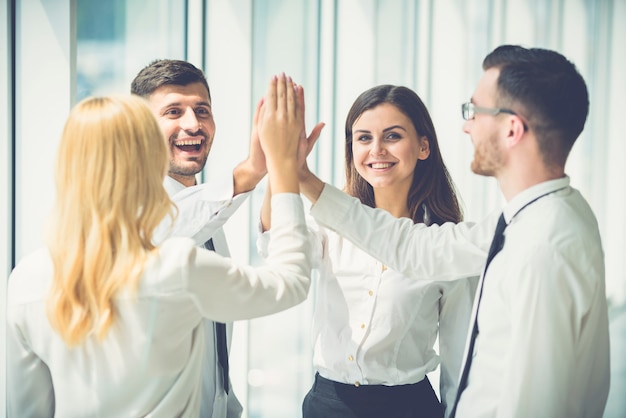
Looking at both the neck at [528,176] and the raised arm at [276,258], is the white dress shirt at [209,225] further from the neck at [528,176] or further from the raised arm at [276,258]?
the neck at [528,176]

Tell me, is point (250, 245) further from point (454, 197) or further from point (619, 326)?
point (619, 326)

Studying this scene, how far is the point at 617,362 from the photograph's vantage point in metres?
3.64

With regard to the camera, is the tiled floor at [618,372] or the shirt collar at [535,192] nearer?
the shirt collar at [535,192]

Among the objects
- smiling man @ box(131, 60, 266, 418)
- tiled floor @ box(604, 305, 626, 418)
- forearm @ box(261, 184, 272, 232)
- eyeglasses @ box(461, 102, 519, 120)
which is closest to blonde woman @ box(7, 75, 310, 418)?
smiling man @ box(131, 60, 266, 418)

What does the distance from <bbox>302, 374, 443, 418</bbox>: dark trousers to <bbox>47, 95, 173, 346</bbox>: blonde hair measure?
0.86 m

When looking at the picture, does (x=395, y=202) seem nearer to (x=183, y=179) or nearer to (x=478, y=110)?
(x=478, y=110)

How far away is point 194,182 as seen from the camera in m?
2.01

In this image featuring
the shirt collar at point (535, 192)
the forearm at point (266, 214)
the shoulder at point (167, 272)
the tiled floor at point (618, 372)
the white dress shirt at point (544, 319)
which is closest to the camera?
the shoulder at point (167, 272)

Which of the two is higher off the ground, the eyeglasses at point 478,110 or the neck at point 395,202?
the eyeglasses at point 478,110

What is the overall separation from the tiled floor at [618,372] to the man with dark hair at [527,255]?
8.25 ft

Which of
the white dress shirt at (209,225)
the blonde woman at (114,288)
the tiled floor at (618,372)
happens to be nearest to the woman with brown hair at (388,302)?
the white dress shirt at (209,225)

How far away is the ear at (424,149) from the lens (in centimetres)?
195

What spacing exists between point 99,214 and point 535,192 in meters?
0.92

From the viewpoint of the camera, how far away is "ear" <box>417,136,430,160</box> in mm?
1945
